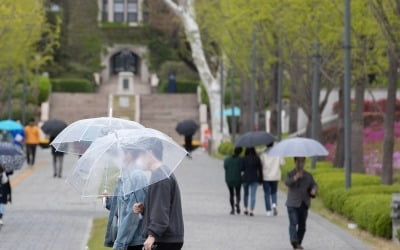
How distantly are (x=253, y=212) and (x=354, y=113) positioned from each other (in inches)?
286

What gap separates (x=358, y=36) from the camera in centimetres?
2741

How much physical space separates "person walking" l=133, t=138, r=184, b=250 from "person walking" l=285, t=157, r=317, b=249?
22.3 ft

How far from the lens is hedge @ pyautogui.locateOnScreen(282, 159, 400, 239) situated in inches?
738

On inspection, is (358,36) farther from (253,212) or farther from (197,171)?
(197,171)

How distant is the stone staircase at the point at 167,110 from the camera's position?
70.9 metres

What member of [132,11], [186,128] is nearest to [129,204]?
[186,128]

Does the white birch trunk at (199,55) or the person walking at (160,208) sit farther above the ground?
the white birch trunk at (199,55)

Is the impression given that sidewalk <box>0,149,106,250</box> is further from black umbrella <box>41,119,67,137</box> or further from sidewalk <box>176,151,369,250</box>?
black umbrella <box>41,119,67,137</box>

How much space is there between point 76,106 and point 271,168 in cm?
5243

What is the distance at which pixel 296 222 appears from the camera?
17.3m

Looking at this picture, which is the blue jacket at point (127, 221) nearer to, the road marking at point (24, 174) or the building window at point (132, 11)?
the road marking at point (24, 174)

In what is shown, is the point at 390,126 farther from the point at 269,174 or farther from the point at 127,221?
the point at 127,221

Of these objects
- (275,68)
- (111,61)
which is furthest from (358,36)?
(111,61)

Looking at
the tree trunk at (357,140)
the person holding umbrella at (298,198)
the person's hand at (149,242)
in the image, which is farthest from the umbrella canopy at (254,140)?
the person's hand at (149,242)
